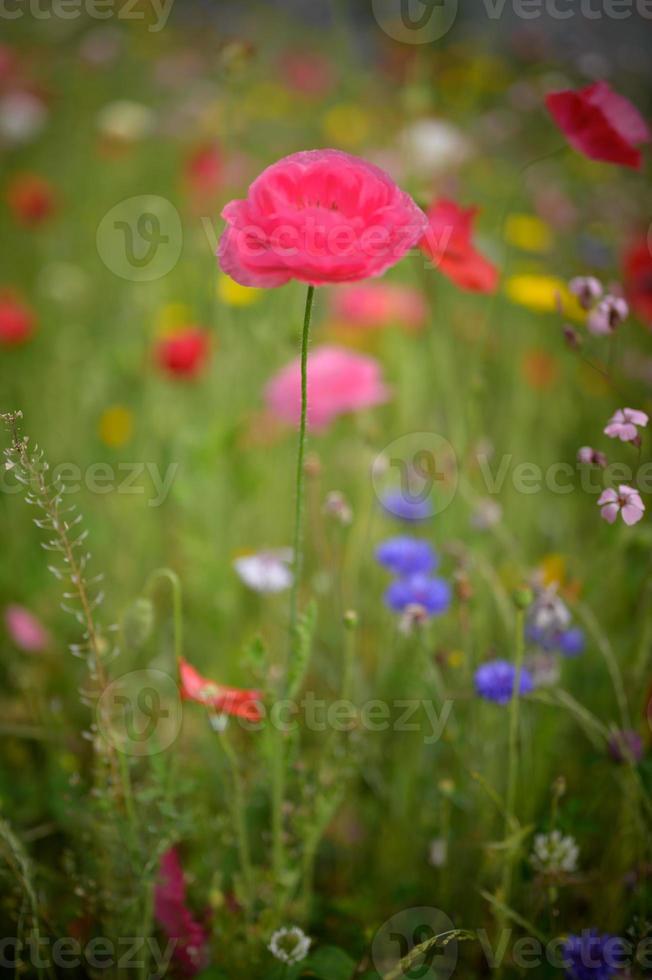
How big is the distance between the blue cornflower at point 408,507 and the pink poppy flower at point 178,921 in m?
0.59

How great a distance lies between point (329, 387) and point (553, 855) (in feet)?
2.53

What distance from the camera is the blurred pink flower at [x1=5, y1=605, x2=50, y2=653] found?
113 centimetres

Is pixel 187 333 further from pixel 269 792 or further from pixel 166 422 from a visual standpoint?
pixel 269 792

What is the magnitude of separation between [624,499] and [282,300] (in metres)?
0.93

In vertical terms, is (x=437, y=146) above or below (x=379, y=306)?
above

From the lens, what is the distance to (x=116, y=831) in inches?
29.7

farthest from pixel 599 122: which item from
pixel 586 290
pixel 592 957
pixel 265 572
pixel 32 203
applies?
pixel 32 203

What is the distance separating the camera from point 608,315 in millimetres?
799

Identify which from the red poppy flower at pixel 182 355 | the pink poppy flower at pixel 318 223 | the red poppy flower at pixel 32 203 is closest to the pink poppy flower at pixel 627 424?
the pink poppy flower at pixel 318 223

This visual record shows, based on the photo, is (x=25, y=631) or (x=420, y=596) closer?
(x=420, y=596)

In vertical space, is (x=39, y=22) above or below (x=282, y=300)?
above

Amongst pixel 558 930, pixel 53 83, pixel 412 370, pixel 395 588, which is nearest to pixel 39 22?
pixel 53 83

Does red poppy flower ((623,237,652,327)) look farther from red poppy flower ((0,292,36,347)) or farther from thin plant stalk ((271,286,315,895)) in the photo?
red poppy flower ((0,292,36,347))

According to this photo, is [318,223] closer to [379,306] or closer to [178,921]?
[178,921]
